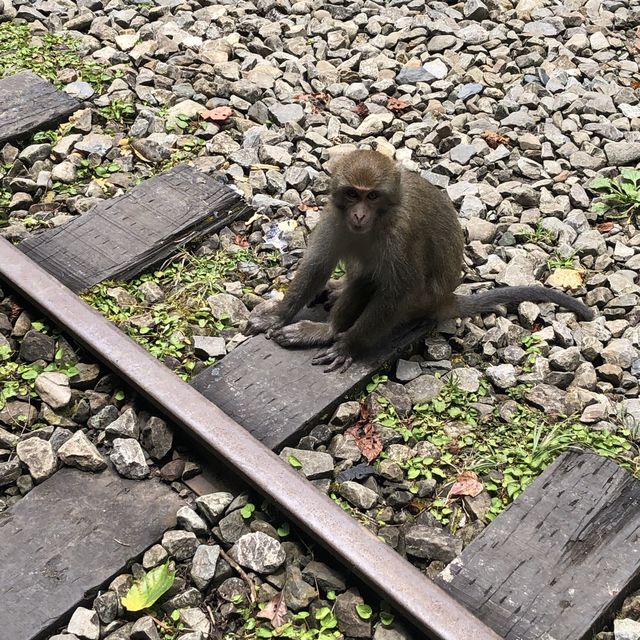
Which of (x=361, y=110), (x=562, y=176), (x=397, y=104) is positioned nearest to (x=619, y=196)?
(x=562, y=176)

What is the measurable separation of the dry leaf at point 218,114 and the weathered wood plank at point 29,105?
0.85m

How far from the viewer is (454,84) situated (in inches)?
271

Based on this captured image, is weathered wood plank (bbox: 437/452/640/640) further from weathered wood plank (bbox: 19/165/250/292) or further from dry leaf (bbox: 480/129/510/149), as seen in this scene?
dry leaf (bbox: 480/129/510/149)

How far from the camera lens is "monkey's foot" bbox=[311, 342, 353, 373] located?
4641 millimetres

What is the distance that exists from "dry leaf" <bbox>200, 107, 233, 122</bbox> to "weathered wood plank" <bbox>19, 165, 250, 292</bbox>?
71 centimetres

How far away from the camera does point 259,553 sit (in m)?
3.71

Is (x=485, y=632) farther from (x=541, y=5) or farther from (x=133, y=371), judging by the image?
(x=541, y=5)

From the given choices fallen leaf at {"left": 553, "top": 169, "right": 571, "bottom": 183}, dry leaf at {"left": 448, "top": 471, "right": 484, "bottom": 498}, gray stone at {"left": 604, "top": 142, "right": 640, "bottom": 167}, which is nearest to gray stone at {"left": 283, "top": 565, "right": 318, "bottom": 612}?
dry leaf at {"left": 448, "top": 471, "right": 484, "bottom": 498}

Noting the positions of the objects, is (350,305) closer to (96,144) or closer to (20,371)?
(20,371)

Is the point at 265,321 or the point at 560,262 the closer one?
the point at 265,321

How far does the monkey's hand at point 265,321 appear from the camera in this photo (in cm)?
482

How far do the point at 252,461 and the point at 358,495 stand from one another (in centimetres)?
50

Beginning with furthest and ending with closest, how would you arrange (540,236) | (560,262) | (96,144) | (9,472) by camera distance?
1. (96,144)
2. (540,236)
3. (560,262)
4. (9,472)

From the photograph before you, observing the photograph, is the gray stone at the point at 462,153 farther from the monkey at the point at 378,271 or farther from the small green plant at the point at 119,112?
the small green plant at the point at 119,112
